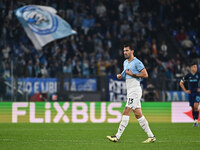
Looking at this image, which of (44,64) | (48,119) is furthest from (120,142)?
(44,64)

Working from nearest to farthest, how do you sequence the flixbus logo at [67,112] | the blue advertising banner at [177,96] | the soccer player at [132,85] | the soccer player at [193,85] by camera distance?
the soccer player at [132,85] → the soccer player at [193,85] → the flixbus logo at [67,112] → the blue advertising banner at [177,96]

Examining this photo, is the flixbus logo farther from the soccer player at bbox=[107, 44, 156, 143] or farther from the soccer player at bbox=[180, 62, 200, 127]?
the soccer player at bbox=[107, 44, 156, 143]

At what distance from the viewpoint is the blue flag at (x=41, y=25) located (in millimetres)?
26531

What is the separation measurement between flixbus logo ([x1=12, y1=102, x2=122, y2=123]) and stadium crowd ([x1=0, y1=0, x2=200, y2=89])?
208 centimetres

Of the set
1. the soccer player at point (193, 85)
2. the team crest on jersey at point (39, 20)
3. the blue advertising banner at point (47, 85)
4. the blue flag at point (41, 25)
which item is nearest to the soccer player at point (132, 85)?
the soccer player at point (193, 85)

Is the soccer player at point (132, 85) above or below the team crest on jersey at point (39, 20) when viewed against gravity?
below

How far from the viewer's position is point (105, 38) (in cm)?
3022

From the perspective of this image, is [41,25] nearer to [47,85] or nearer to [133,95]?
[47,85]

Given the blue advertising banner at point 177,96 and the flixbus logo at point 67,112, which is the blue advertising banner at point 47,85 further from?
the blue advertising banner at point 177,96

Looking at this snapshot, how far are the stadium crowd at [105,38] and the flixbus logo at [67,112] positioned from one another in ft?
6.84

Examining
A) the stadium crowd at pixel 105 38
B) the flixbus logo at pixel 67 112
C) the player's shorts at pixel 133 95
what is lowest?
the flixbus logo at pixel 67 112

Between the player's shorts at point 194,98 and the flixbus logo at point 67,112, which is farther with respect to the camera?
the flixbus logo at point 67,112

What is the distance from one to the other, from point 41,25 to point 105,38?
4.66m

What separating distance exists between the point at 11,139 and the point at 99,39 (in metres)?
16.8
